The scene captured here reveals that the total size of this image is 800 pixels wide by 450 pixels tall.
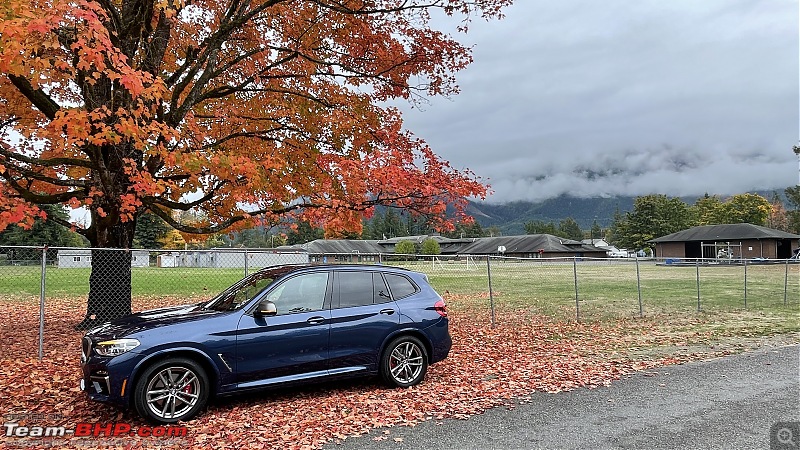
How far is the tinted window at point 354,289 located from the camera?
6.81 metres

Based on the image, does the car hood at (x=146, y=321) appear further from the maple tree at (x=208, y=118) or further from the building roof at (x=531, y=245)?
the building roof at (x=531, y=245)

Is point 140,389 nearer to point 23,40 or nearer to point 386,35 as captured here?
point 23,40

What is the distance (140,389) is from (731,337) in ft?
37.2

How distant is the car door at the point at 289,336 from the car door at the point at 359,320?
14cm

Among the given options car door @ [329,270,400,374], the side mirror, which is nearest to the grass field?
car door @ [329,270,400,374]

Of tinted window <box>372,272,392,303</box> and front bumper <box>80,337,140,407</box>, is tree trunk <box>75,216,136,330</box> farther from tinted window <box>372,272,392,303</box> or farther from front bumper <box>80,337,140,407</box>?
tinted window <box>372,272,392,303</box>

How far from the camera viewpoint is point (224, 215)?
35.4ft

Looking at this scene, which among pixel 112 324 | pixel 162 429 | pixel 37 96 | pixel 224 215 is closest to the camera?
pixel 162 429

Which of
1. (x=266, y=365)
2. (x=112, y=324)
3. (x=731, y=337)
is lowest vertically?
(x=731, y=337)

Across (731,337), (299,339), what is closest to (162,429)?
(299,339)

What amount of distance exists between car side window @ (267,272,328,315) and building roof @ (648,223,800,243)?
231 ft

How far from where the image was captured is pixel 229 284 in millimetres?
20109

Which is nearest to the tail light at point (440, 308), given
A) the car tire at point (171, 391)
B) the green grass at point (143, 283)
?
the car tire at point (171, 391)

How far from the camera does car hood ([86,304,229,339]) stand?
5.54 metres
